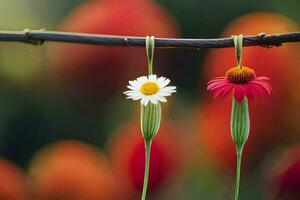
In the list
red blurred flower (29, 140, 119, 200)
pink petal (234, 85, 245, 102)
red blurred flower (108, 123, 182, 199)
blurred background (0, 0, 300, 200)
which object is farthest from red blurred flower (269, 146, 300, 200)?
pink petal (234, 85, 245, 102)

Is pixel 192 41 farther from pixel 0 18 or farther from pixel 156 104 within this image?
pixel 0 18

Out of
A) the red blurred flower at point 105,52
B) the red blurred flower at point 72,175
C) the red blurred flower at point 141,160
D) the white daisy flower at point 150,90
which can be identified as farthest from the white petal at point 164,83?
the red blurred flower at point 105,52

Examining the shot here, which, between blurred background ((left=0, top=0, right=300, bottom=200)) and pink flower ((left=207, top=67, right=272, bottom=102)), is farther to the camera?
blurred background ((left=0, top=0, right=300, bottom=200))

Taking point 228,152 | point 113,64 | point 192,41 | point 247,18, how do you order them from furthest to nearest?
point 113,64
point 247,18
point 228,152
point 192,41

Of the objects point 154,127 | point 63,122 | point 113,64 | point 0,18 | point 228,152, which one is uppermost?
point 0,18

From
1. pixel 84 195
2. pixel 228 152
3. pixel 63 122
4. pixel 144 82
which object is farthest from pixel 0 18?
pixel 144 82

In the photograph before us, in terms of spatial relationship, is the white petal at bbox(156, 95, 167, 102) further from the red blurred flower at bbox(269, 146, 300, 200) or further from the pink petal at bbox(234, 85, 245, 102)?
the red blurred flower at bbox(269, 146, 300, 200)

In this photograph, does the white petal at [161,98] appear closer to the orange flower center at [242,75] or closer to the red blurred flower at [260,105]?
the orange flower center at [242,75]
